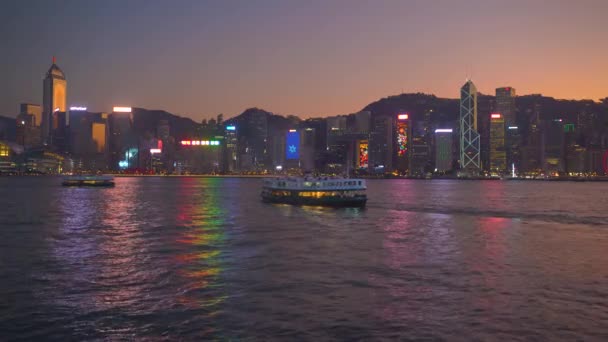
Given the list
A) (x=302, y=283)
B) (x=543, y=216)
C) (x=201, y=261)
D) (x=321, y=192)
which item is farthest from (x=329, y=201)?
(x=302, y=283)

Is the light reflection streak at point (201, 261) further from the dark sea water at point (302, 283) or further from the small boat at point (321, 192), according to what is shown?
the small boat at point (321, 192)

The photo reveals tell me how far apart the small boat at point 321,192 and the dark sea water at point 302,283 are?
3185 centimetres

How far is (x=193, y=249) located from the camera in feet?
136

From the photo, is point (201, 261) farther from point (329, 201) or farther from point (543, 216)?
point (543, 216)

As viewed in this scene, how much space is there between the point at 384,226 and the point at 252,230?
51.3ft

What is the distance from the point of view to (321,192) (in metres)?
92.7

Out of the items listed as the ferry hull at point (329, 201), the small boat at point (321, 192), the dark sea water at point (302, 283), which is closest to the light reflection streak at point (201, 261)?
the dark sea water at point (302, 283)

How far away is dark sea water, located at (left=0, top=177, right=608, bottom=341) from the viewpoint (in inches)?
819

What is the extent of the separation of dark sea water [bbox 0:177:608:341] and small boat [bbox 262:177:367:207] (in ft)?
104

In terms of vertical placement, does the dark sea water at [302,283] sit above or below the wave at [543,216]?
below

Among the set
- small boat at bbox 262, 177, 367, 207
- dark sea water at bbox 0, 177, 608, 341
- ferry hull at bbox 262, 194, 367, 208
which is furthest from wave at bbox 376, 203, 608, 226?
dark sea water at bbox 0, 177, 608, 341

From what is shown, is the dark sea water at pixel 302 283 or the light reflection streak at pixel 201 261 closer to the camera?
the dark sea water at pixel 302 283

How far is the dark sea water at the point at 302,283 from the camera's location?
20812 millimetres

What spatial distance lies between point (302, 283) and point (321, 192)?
209 feet
